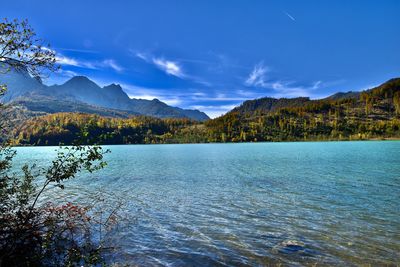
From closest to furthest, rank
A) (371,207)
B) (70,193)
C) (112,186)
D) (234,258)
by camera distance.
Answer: (234,258) < (371,207) < (70,193) < (112,186)

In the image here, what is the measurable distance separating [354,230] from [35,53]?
731 inches

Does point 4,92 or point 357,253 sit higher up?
point 4,92

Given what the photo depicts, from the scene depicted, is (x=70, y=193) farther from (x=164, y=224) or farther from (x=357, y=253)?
(x=357, y=253)

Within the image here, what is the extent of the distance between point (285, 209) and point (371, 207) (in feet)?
21.2

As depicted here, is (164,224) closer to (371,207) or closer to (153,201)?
(153,201)

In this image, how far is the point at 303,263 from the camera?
520 inches

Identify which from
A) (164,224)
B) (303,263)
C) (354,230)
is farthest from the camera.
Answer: (164,224)

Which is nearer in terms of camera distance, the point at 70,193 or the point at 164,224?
the point at 164,224

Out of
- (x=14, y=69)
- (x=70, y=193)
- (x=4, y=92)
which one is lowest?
(x=70, y=193)

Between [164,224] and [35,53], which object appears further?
[164,224]

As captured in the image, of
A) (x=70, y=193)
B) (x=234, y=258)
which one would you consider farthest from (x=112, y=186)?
(x=234, y=258)

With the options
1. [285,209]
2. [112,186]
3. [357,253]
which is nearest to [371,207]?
[285,209]

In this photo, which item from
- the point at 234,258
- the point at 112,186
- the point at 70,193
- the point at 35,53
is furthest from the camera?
the point at 112,186

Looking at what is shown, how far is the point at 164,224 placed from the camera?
66.2ft
